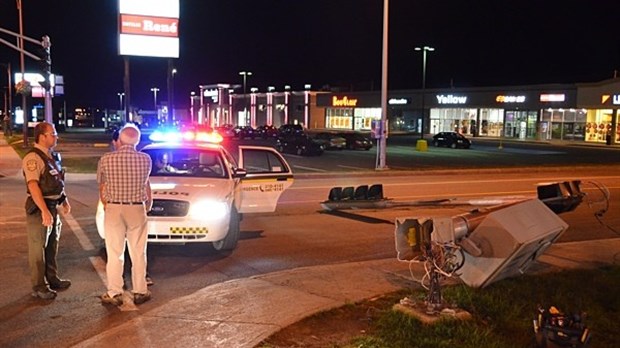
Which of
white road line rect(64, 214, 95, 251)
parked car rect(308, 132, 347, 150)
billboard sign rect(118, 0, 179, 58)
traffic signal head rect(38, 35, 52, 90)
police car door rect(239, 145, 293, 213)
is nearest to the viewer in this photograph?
white road line rect(64, 214, 95, 251)

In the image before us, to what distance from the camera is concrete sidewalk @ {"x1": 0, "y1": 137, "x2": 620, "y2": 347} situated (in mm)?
5566

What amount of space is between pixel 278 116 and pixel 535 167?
7467cm

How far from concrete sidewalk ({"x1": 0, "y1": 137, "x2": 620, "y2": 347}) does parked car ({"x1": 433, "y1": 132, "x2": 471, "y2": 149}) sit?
4036cm

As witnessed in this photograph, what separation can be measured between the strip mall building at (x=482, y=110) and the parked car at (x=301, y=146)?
17.5 m

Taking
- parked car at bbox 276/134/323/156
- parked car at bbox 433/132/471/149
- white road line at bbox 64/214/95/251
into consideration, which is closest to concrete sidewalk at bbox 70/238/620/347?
white road line at bbox 64/214/95/251

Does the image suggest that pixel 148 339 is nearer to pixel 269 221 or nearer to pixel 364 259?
pixel 364 259

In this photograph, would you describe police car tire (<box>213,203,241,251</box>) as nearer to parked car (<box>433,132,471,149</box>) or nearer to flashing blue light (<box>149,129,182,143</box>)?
flashing blue light (<box>149,129,182,143</box>)

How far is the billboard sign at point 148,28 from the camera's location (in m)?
32.7

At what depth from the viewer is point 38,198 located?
666cm

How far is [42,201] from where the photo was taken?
263 inches

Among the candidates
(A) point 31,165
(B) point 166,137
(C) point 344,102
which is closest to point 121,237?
(A) point 31,165

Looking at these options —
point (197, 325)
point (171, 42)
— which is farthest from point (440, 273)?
point (171, 42)

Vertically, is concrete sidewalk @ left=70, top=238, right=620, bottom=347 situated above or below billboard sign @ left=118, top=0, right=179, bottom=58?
below

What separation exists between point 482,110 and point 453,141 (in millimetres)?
23771
